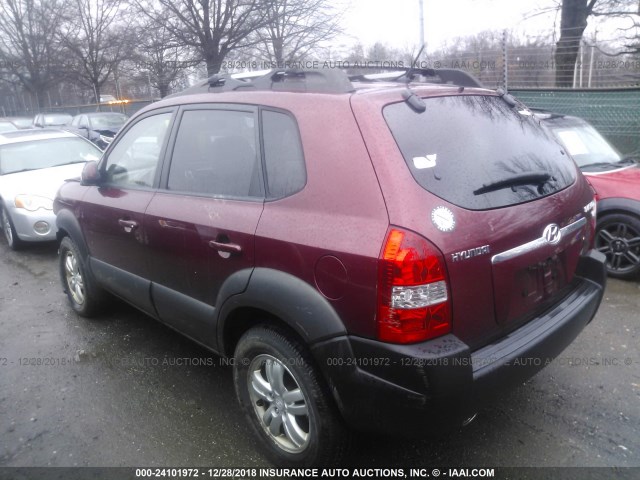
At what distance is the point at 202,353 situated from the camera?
12.2ft

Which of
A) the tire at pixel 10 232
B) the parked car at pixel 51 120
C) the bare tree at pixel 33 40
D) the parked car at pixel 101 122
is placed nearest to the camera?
Answer: the tire at pixel 10 232

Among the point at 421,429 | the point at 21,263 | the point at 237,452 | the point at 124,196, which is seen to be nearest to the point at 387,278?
the point at 421,429

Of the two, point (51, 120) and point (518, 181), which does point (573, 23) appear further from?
point (51, 120)

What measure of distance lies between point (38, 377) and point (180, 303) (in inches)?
55.4

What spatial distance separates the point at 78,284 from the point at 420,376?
3.52 meters

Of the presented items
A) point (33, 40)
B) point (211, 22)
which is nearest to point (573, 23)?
point (211, 22)

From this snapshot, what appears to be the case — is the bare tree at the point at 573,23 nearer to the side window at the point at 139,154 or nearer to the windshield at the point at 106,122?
the side window at the point at 139,154

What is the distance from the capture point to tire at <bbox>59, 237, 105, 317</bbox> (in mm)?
4121

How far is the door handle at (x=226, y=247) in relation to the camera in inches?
95.8

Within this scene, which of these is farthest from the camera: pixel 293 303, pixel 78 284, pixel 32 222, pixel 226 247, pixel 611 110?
pixel 611 110

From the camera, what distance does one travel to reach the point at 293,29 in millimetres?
15234

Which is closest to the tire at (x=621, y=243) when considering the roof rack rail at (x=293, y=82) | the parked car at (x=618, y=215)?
the parked car at (x=618, y=215)

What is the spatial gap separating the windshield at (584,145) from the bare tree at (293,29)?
33.7ft

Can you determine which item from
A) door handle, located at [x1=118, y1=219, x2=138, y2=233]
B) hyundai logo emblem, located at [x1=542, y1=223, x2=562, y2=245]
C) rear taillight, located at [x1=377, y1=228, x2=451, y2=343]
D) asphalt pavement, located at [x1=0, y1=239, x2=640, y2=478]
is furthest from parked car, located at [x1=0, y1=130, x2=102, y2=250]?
hyundai logo emblem, located at [x1=542, y1=223, x2=562, y2=245]
